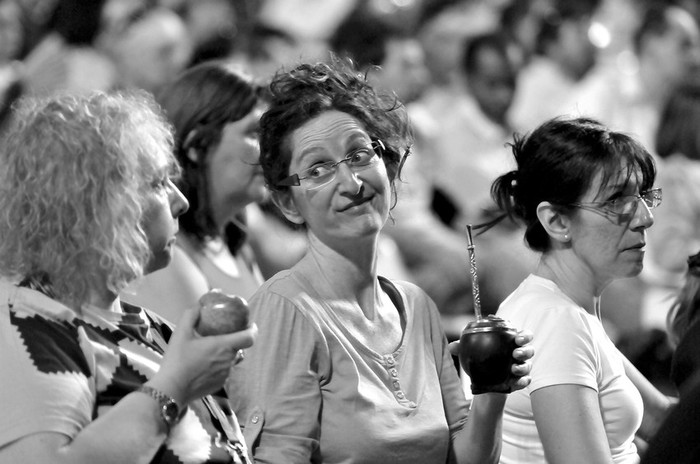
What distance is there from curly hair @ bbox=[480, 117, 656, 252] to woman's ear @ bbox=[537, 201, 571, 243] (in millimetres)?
15

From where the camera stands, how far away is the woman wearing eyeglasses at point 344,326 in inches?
81.0

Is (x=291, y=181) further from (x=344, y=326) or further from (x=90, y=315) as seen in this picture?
(x=90, y=315)

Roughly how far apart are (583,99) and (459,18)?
86 cm

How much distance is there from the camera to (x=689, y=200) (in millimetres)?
5465

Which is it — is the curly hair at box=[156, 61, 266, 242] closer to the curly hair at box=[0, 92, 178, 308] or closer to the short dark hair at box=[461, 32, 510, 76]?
the curly hair at box=[0, 92, 178, 308]

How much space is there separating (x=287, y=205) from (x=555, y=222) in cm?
58

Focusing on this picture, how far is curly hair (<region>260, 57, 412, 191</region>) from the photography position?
7.36ft

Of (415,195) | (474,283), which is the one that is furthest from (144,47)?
(474,283)

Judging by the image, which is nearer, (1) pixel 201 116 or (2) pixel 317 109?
(2) pixel 317 109

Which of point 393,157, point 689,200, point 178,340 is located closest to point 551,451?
point 393,157

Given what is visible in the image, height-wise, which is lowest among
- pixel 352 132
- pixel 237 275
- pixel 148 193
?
pixel 237 275

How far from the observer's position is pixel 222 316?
5.66ft

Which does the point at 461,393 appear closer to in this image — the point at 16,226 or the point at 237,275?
the point at 16,226

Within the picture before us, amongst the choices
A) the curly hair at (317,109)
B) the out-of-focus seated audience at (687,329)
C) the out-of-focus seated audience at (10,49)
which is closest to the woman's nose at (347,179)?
the curly hair at (317,109)
